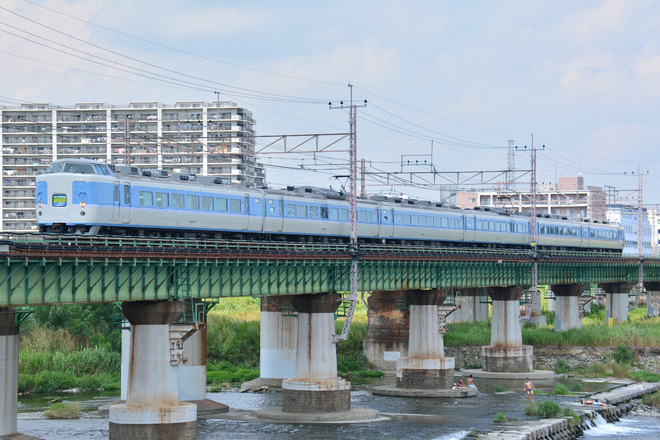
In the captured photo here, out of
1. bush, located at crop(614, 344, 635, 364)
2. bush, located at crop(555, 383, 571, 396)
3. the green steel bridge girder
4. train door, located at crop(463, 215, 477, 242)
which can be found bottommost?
bush, located at crop(555, 383, 571, 396)

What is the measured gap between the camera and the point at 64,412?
56.4 m

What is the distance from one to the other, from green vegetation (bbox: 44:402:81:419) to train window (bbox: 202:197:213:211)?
44.4 feet

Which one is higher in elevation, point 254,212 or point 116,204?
point 254,212

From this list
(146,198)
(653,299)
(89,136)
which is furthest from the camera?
(89,136)

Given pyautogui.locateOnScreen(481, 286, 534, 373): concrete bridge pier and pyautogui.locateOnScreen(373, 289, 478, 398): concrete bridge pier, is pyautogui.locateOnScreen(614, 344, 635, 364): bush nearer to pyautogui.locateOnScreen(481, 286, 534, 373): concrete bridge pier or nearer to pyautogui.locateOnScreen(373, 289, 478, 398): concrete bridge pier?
pyautogui.locateOnScreen(481, 286, 534, 373): concrete bridge pier

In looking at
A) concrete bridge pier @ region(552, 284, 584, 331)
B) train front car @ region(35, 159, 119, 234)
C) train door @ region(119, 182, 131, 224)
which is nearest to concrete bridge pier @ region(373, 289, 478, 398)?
train door @ region(119, 182, 131, 224)

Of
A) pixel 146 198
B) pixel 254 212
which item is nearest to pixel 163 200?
pixel 146 198

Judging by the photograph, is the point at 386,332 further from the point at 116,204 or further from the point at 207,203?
the point at 116,204

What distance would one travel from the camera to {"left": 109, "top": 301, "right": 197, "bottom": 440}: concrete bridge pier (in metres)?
44.0

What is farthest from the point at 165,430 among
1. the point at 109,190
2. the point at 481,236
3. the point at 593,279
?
the point at 593,279

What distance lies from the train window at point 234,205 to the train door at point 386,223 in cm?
1750

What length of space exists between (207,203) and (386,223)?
70.8 ft

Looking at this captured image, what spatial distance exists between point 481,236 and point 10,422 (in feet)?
186

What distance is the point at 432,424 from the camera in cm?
5497
